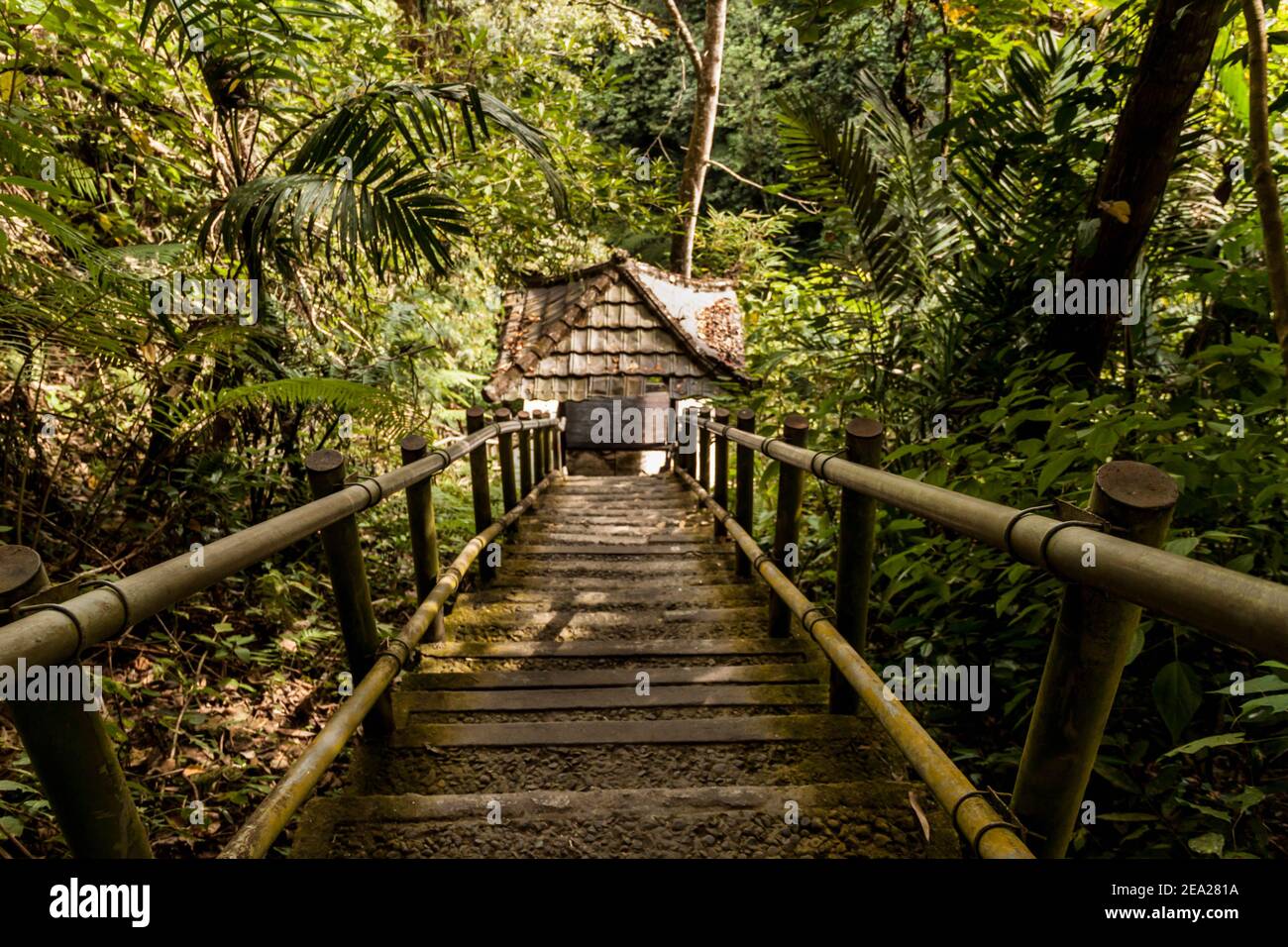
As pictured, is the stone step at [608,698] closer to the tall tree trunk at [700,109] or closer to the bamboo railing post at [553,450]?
the bamboo railing post at [553,450]

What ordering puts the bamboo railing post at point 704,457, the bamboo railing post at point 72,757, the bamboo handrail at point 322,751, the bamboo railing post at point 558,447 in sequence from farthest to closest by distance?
the bamboo railing post at point 558,447
the bamboo railing post at point 704,457
the bamboo handrail at point 322,751
the bamboo railing post at point 72,757

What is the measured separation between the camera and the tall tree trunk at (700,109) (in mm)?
9836

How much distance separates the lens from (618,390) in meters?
6.72

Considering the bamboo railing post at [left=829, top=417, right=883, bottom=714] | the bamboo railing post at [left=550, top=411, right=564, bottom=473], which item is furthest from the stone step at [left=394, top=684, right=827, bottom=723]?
the bamboo railing post at [left=550, top=411, right=564, bottom=473]

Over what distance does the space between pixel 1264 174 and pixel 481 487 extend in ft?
11.1

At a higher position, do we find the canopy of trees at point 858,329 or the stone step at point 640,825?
the canopy of trees at point 858,329

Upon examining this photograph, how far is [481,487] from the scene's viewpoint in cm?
387

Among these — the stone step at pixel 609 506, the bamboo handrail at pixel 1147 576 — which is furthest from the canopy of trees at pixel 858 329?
the stone step at pixel 609 506

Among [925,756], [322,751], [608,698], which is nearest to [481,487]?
[608,698]

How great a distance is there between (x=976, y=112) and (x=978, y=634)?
6.78 ft

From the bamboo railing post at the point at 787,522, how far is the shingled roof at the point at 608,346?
3563mm
